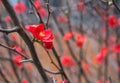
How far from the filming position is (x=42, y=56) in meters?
3.81

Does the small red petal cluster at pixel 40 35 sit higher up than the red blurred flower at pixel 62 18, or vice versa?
the small red petal cluster at pixel 40 35

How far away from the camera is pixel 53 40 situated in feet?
10.9

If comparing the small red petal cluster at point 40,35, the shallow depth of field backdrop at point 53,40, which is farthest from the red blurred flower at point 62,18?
the small red petal cluster at point 40,35

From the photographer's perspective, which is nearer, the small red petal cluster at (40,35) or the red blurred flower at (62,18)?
the small red petal cluster at (40,35)

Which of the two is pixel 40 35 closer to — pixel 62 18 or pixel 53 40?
pixel 53 40

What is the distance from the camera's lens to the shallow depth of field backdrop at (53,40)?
1.50 m

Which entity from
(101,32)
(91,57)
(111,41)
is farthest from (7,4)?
(91,57)

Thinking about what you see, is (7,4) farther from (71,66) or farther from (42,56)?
(71,66)

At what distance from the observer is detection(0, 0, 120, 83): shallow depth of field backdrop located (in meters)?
1.50

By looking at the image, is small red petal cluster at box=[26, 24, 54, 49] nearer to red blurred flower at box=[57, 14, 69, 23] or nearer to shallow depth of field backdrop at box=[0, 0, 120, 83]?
shallow depth of field backdrop at box=[0, 0, 120, 83]

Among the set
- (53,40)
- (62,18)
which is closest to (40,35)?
(53,40)

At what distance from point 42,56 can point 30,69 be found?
1063 mm

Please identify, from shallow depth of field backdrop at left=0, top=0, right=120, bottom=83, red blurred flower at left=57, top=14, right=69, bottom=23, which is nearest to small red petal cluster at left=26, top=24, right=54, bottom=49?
shallow depth of field backdrop at left=0, top=0, right=120, bottom=83

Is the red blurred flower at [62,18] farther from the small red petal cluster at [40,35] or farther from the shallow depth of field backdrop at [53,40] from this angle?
the small red petal cluster at [40,35]
